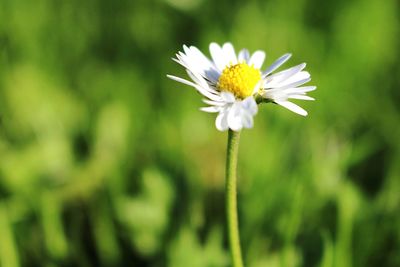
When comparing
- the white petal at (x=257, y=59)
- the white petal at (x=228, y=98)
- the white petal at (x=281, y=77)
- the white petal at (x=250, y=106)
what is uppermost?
the white petal at (x=257, y=59)

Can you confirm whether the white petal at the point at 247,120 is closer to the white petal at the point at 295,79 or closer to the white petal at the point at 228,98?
the white petal at the point at 228,98

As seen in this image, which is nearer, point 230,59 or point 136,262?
point 230,59

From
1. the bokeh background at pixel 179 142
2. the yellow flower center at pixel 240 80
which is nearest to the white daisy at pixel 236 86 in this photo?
the yellow flower center at pixel 240 80

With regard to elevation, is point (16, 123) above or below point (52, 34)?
below

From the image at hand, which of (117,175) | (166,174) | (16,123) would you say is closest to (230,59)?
(166,174)

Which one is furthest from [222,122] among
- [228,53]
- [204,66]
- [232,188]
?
[228,53]

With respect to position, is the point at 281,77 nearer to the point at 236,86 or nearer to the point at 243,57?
the point at 236,86

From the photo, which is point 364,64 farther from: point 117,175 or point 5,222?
point 5,222
